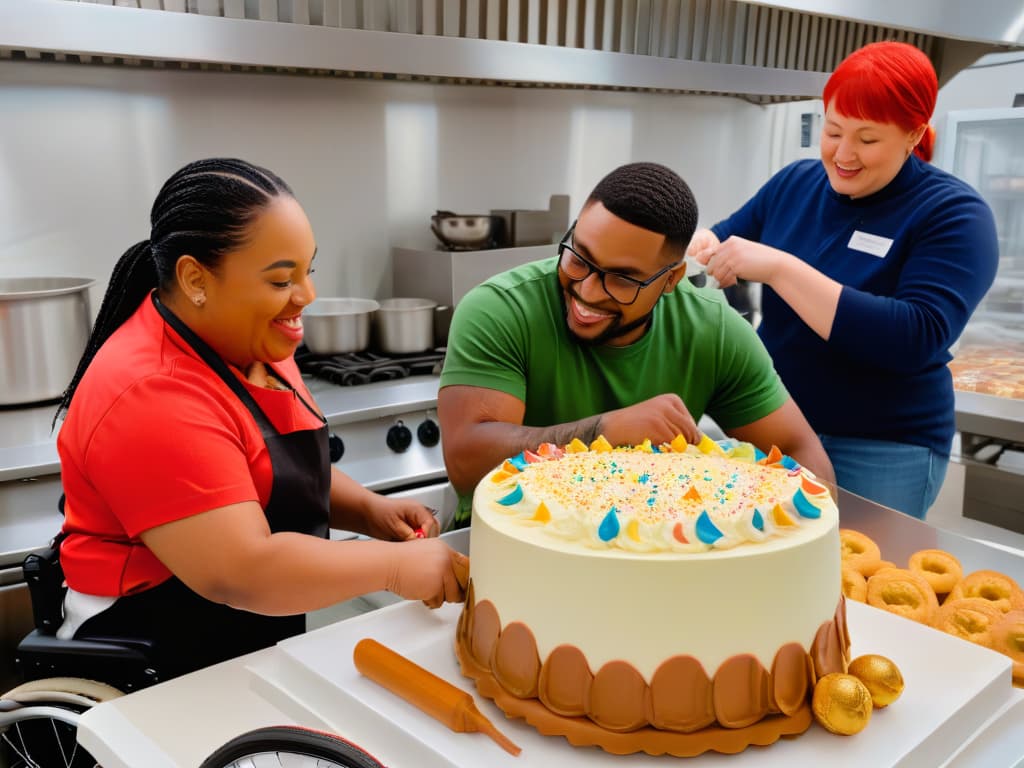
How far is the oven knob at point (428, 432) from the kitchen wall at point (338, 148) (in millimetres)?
705

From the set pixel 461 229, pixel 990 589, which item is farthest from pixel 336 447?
pixel 990 589

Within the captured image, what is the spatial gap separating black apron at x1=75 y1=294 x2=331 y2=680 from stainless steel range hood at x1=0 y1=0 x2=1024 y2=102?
1.13 m

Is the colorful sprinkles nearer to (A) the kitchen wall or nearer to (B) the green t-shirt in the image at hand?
(B) the green t-shirt

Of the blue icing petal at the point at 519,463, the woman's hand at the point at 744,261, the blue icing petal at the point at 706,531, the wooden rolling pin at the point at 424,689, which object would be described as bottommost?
the wooden rolling pin at the point at 424,689

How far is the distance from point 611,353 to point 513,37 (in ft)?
4.89

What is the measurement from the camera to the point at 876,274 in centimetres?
190

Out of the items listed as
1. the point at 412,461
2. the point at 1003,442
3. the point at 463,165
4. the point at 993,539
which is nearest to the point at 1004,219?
the point at 1003,442

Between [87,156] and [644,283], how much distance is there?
A: 1698 millimetres

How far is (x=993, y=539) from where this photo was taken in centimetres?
257

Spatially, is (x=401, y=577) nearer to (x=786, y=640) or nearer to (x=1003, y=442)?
(x=786, y=640)

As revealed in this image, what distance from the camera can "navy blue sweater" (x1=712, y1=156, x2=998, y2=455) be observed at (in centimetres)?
178

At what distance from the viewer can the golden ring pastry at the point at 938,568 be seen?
125 cm

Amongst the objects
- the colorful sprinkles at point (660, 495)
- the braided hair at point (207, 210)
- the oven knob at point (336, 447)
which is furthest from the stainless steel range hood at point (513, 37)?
the colorful sprinkles at point (660, 495)

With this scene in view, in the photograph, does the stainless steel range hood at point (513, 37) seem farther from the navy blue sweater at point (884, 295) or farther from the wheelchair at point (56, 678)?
the wheelchair at point (56, 678)
